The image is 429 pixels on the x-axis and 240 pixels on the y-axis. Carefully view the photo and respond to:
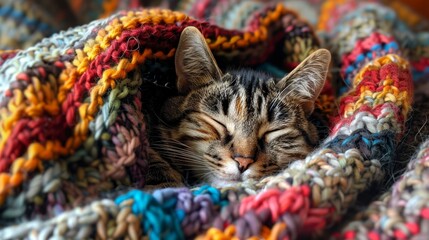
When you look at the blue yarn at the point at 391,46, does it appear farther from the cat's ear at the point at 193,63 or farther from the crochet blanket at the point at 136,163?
the cat's ear at the point at 193,63

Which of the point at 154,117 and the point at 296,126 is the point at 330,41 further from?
the point at 154,117

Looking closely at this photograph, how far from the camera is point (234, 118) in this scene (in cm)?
104

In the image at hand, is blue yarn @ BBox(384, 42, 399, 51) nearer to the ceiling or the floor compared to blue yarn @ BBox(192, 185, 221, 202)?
nearer to the ceiling

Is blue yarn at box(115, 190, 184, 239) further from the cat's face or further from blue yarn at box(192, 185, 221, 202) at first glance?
the cat's face

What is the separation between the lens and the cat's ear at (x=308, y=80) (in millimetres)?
1065

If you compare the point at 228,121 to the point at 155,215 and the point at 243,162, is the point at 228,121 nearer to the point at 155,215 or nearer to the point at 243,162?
the point at 243,162

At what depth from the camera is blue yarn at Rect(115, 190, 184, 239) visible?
0.71m

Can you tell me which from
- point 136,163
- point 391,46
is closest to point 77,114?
point 136,163

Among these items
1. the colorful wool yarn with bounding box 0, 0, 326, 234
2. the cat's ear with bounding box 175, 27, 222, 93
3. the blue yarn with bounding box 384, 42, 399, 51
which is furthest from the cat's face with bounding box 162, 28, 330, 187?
the blue yarn with bounding box 384, 42, 399, 51

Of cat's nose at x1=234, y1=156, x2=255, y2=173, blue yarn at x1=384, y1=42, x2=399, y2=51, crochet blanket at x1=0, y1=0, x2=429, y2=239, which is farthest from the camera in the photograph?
blue yarn at x1=384, y1=42, x2=399, y2=51

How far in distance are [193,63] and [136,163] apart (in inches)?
12.5

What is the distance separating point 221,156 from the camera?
3.29 ft

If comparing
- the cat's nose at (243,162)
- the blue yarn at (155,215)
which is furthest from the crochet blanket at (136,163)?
the cat's nose at (243,162)

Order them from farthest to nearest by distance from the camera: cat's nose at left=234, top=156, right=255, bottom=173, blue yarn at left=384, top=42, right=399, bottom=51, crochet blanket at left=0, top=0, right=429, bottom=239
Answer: blue yarn at left=384, top=42, right=399, bottom=51 → cat's nose at left=234, top=156, right=255, bottom=173 → crochet blanket at left=0, top=0, right=429, bottom=239
